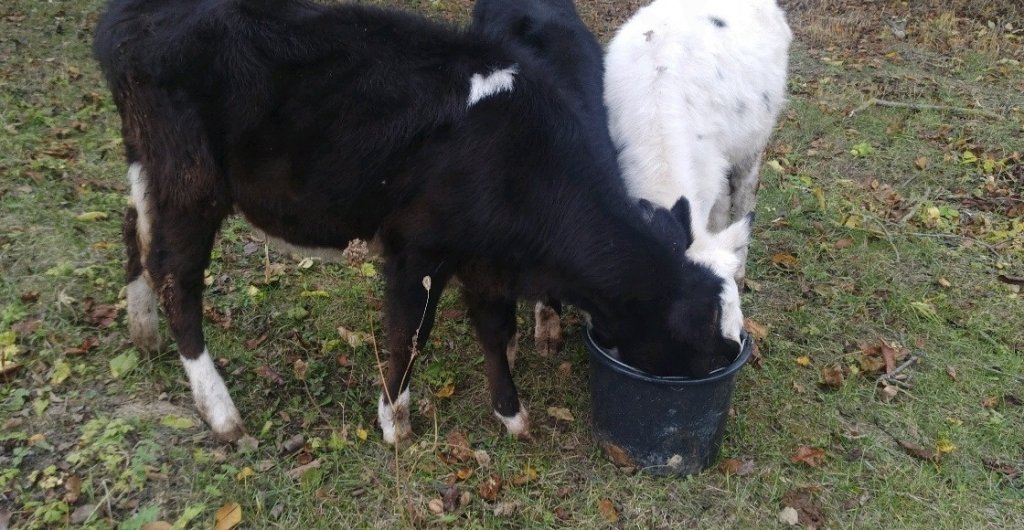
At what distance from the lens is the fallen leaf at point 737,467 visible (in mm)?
3680

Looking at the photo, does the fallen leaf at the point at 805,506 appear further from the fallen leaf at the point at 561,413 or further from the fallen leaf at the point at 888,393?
the fallen leaf at the point at 561,413

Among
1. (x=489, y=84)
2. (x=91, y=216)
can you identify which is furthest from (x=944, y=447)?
(x=91, y=216)

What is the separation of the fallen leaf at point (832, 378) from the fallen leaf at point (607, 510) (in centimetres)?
164

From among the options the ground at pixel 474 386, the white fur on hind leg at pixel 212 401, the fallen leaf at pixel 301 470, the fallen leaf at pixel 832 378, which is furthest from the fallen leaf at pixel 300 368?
the fallen leaf at pixel 832 378

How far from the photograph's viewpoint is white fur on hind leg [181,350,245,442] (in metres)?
3.57

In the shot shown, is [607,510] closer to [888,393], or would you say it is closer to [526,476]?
[526,476]

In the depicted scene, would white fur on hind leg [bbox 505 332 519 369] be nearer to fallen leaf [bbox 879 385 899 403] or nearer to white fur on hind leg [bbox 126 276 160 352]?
white fur on hind leg [bbox 126 276 160 352]

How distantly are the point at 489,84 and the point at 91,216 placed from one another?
3350 millimetres

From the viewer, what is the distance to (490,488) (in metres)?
3.48

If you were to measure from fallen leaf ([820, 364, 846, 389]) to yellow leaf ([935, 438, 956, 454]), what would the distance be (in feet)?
1.87

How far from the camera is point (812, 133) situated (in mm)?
7379

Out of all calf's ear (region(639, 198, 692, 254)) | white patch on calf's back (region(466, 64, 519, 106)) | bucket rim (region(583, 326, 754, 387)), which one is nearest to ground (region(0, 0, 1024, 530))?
bucket rim (region(583, 326, 754, 387))

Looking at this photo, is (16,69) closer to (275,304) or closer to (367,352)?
(275,304)

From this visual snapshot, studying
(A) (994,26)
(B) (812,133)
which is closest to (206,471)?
(B) (812,133)
